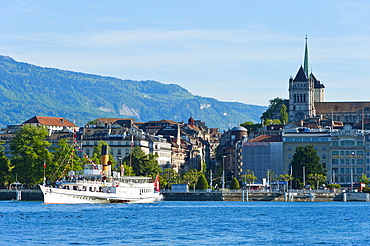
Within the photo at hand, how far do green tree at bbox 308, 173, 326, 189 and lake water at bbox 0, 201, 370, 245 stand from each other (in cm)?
4894

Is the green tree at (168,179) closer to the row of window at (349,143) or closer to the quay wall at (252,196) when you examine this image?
the quay wall at (252,196)

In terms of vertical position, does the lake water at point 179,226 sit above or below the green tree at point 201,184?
below

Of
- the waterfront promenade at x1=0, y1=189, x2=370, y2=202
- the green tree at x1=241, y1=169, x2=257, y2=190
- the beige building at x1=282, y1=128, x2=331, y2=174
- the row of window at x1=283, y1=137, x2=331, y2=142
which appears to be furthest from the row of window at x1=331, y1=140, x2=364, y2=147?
the waterfront promenade at x1=0, y1=189, x2=370, y2=202

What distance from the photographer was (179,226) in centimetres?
8650

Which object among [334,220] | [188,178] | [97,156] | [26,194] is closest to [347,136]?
[188,178]

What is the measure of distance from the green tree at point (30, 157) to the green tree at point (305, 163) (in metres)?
47.7

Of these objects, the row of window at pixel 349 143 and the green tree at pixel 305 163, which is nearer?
the green tree at pixel 305 163

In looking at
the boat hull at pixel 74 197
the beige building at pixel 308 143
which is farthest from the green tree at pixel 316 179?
the boat hull at pixel 74 197

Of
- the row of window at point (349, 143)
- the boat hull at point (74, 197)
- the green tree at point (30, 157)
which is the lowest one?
the boat hull at point (74, 197)

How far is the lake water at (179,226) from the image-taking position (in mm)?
72500

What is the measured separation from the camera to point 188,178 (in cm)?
17488

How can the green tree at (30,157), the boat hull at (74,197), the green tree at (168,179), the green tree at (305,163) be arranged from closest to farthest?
1. the boat hull at (74,197)
2. the green tree at (30,157)
3. the green tree at (305,163)
4. the green tree at (168,179)

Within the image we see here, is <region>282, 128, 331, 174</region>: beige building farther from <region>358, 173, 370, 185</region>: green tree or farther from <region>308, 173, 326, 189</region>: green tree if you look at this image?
<region>308, 173, 326, 189</region>: green tree

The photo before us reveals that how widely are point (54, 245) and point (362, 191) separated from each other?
103 meters
